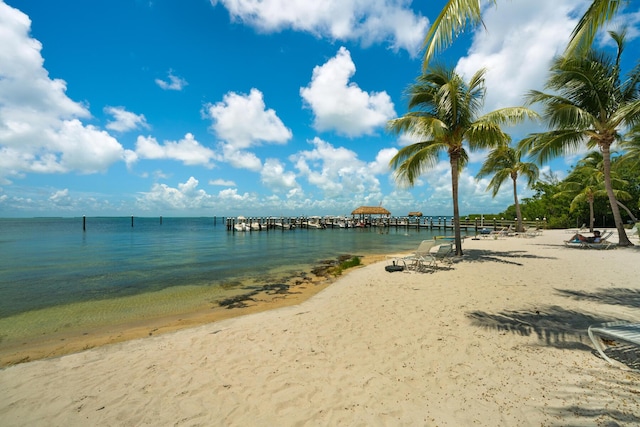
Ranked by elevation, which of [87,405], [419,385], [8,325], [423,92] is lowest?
[8,325]

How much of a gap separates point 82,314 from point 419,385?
9.16m

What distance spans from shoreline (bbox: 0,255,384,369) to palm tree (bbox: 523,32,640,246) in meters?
12.0

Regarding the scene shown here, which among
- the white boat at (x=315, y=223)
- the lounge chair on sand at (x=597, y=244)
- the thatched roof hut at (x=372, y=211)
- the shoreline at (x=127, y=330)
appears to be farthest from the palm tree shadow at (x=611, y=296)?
the white boat at (x=315, y=223)

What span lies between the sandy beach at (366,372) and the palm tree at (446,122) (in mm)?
6245

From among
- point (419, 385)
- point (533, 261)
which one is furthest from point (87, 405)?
point (533, 261)

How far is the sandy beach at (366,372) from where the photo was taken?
8.80 feet

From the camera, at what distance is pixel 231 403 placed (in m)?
3.01

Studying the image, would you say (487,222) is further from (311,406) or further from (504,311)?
(311,406)

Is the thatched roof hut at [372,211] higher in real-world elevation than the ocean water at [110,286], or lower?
higher

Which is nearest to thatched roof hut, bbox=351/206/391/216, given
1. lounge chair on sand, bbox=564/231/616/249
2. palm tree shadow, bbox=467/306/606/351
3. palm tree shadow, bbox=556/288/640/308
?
Answer: lounge chair on sand, bbox=564/231/616/249

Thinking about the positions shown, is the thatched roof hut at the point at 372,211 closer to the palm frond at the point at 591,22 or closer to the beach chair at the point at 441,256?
the beach chair at the point at 441,256

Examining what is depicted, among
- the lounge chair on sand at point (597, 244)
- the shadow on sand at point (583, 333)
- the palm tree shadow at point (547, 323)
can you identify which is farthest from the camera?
the lounge chair on sand at point (597, 244)

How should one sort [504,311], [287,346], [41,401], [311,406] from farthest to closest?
[504,311]
[287,346]
[41,401]
[311,406]

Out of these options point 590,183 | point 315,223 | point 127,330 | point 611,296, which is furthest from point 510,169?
point 315,223
